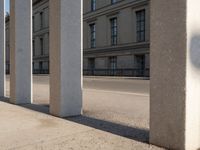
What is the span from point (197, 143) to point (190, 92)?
0.79 metres

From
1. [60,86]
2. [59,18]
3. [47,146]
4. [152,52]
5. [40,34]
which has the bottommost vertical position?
[47,146]

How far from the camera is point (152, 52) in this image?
4836mm

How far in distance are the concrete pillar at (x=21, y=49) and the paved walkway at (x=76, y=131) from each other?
6.57 feet

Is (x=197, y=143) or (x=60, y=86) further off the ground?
(x=60, y=86)

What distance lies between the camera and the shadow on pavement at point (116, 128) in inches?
208

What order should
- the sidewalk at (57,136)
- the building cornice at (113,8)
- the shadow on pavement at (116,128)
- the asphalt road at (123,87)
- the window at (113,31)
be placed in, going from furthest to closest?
1. the window at (113,31)
2. the building cornice at (113,8)
3. the asphalt road at (123,87)
4. the shadow on pavement at (116,128)
5. the sidewalk at (57,136)

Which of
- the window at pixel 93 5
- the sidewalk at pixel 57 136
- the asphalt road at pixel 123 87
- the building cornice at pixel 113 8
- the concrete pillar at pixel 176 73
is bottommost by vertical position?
the sidewalk at pixel 57 136

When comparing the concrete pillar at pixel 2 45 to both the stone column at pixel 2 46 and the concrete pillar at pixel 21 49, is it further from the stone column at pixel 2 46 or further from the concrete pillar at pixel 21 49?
the concrete pillar at pixel 21 49

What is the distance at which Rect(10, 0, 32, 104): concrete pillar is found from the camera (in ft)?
32.2

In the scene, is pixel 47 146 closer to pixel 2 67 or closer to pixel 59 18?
pixel 59 18

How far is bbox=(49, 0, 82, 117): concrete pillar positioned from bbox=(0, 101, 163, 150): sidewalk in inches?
20.1

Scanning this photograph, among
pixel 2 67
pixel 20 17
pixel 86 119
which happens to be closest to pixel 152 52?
pixel 86 119

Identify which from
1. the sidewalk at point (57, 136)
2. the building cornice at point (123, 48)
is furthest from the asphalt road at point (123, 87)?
the building cornice at point (123, 48)

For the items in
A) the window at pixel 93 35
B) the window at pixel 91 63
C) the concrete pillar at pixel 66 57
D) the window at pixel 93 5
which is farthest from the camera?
the window at pixel 93 35
